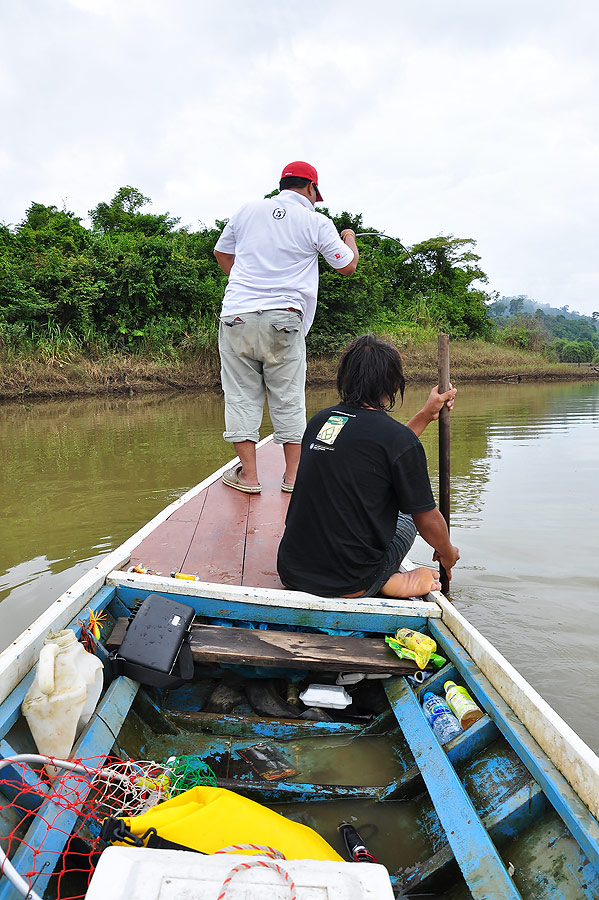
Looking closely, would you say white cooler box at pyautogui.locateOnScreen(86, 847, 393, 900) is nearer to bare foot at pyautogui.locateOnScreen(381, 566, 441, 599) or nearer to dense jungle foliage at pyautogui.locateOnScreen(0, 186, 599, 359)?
bare foot at pyautogui.locateOnScreen(381, 566, 441, 599)

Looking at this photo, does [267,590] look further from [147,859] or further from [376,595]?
[147,859]

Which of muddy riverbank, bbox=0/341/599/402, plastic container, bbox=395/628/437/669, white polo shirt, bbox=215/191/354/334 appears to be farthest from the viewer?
muddy riverbank, bbox=0/341/599/402

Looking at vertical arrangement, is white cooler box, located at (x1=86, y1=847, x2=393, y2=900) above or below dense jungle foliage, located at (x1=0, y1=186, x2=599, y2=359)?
below

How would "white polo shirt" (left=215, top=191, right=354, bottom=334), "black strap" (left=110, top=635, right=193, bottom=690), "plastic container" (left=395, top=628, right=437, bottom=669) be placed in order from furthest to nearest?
"white polo shirt" (left=215, top=191, right=354, bottom=334), "plastic container" (left=395, top=628, right=437, bottom=669), "black strap" (left=110, top=635, right=193, bottom=690)

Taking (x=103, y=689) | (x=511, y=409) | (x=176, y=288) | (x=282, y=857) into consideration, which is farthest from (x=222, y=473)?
(x=176, y=288)

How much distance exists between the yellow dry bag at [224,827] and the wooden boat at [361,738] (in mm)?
237

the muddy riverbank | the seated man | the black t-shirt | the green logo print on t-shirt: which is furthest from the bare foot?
the muddy riverbank

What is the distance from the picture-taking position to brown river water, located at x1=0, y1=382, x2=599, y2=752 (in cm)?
321

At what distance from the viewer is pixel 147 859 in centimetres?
106

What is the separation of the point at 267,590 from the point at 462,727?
2.75 ft

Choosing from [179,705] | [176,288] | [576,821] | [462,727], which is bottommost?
[179,705]

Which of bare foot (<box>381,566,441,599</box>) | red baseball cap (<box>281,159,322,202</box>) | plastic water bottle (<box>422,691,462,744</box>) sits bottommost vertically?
plastic water bottle (<box>422,691,462,744</box>)

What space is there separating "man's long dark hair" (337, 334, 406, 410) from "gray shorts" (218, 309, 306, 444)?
1.00 meters

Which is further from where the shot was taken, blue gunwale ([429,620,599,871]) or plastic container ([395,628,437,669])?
plastic container ([395,628,437,669])
